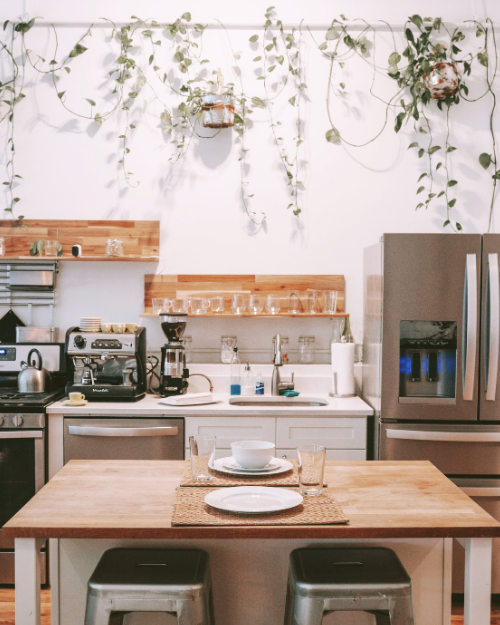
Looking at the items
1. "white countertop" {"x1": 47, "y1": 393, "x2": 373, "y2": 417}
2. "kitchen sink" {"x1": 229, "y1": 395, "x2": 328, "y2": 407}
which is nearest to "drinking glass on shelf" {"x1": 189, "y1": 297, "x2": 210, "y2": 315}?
"kitchen sink" {"x1": 229, "y1": 395, "x2": 328, "y2": 407}

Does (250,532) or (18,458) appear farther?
(18,458)

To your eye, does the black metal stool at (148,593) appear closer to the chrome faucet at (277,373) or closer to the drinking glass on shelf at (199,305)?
the chrome faucet at (277,373)

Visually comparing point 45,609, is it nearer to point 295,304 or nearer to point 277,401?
point 277,401

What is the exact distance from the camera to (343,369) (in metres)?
3.58

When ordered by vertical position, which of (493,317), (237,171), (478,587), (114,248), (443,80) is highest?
(443,80)

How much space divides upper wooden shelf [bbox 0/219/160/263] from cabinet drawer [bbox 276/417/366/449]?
1.42 m

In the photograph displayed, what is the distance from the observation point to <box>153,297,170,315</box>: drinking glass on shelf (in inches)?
146

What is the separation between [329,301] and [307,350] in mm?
346

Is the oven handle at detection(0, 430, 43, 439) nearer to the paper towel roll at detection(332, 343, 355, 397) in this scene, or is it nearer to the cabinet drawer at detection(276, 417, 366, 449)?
the cabinet drawer at detection(276, 417, 366, 449)

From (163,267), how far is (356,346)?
1330 mm

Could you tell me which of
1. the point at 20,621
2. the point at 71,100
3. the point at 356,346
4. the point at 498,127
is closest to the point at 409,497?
the point at 20,621

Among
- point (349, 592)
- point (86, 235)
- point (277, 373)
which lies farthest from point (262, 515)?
point (86, 235)

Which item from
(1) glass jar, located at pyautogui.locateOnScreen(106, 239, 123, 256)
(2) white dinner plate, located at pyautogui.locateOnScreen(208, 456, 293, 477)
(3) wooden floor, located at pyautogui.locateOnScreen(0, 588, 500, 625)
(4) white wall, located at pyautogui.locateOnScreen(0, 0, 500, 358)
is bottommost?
(3) wooden floor, located at pyautogui.locateOnScreen(0, 588, 500, 625)

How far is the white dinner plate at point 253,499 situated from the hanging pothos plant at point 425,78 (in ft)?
8.60
